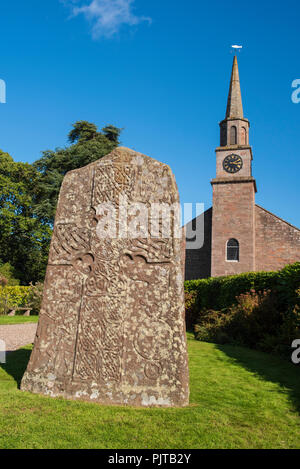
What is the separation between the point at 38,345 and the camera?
14.3ft

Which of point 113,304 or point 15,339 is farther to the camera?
point 15,339

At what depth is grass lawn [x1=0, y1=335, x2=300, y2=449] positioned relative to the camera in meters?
3.10

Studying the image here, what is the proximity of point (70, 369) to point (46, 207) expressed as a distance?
24.9 m

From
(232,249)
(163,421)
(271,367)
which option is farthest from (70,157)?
(163,421)

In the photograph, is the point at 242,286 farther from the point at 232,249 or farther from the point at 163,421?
the point at 232,249

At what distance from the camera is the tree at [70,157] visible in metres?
27.5

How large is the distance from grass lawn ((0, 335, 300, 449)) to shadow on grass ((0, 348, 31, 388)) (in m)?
0.12

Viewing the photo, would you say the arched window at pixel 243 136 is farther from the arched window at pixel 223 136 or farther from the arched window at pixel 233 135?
the arched window at pixel 223 136

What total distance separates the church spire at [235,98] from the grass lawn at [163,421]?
25.2 metres

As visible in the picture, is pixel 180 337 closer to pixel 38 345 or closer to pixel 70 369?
pixel 70 369

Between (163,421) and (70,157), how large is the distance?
27.1 metres

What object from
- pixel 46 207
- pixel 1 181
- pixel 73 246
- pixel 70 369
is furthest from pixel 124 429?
pixel 1 181

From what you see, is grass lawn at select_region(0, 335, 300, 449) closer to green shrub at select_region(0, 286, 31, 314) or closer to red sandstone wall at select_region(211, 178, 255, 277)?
green shrub at select_region(0, 286, 31, 314)

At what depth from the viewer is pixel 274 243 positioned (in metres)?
24.5
